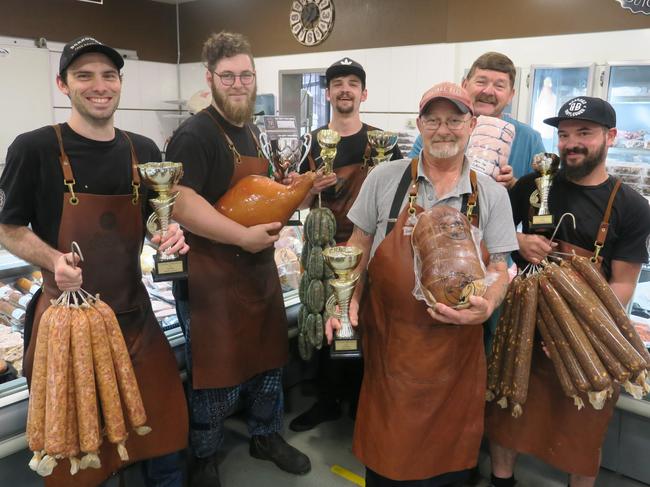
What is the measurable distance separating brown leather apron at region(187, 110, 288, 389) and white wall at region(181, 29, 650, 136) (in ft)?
11.8

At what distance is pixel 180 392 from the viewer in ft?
7.22

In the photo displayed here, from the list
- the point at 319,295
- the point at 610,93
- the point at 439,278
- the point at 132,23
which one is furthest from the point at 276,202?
the point at 132,23

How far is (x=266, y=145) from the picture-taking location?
2.37m

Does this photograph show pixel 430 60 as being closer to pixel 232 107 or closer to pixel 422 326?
pixel 232 107

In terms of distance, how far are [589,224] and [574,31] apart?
3396 millimetres

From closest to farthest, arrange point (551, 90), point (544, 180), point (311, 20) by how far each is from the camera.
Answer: point (544, 180) → point (551, 90) → point (311, 20)

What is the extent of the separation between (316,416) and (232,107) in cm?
181

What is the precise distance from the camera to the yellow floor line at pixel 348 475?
2.69m

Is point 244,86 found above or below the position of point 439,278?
above

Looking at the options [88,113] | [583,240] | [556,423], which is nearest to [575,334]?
[583,240]

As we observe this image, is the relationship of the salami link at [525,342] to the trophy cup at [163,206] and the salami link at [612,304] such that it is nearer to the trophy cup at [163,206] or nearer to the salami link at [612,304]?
the salami link at [612,304]

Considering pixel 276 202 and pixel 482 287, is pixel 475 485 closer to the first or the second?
pixel 482 287

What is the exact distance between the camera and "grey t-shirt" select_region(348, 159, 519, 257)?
196cm

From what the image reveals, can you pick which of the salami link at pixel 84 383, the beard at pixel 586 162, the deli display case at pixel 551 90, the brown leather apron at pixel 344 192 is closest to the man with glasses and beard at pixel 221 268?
the brown leather apron at pixel 344 192
